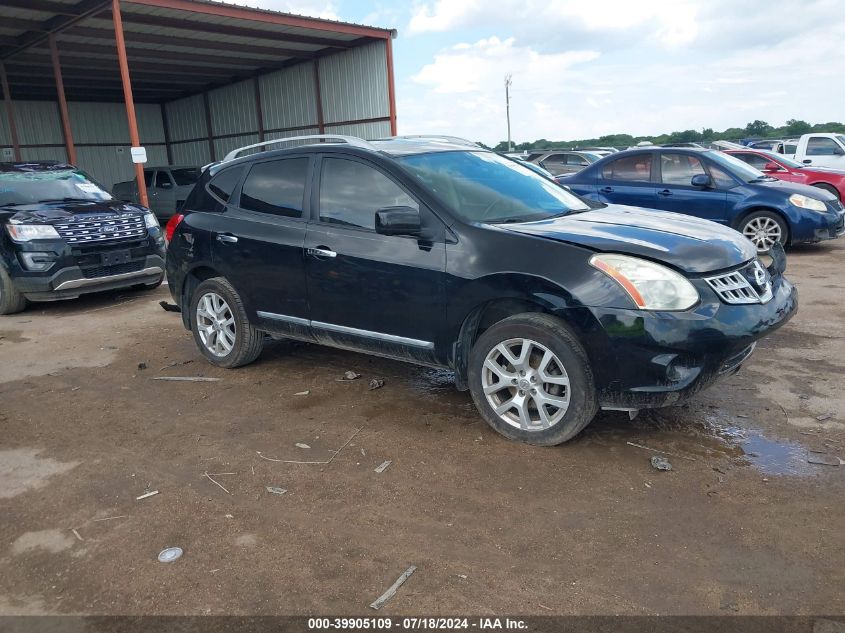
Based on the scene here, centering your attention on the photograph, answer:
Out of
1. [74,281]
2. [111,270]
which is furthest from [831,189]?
[74,281]

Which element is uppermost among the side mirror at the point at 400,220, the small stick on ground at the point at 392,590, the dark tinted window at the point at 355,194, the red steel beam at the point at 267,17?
the red steel beam at the point at 267,17

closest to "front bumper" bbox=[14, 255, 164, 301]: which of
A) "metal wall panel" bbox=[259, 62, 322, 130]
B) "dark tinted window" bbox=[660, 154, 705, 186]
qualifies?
"dark tinted window" bbox=[660, 154, 705, 186]

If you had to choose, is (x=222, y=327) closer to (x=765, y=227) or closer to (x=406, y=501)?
(x=406, y=501)

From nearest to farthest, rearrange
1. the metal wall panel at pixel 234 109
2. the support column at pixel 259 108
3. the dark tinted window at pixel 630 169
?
the dark tinted window at pixel 630 169
the support column at pixel 259 108
the metal wall panel at pixel 234 109

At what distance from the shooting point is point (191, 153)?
27.9m

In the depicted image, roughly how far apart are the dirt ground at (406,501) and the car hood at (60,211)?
10.4 ft

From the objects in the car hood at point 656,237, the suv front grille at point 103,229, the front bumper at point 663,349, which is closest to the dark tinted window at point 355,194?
the car hood at point 656,237

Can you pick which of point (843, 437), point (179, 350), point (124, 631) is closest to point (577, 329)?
point (843, 437)

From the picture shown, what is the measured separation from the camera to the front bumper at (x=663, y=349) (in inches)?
137

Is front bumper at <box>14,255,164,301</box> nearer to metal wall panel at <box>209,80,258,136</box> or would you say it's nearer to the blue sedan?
the blue sedan

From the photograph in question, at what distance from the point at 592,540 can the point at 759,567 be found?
2.16 feet

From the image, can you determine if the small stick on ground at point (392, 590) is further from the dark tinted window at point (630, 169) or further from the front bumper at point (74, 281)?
the dark tinted window at point (630, 169)

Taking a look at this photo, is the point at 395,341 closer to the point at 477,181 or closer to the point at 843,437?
the point at 477,181

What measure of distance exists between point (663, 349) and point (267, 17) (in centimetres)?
1392
